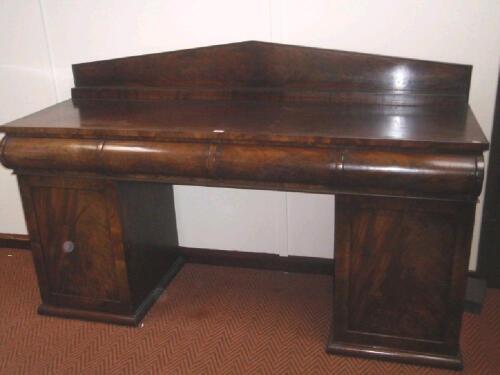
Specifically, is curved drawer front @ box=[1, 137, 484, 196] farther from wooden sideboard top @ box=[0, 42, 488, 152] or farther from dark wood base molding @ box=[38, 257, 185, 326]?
dark wood base molding @ box=[38, 257, 185, 326]

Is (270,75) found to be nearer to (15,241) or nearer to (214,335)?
(214,335)

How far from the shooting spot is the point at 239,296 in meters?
2.39

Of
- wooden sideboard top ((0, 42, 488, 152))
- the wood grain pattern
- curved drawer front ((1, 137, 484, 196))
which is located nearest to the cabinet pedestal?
curved drawer front ((1, 137, 484, 196))

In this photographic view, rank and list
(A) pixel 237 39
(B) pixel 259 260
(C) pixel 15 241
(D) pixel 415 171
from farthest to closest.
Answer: (C) pixel 15 241 → (B) pixel 259 260 → (A) pixel 237 39 → (D) pixel 415 171

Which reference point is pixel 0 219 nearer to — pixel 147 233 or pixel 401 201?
pixel 147 233

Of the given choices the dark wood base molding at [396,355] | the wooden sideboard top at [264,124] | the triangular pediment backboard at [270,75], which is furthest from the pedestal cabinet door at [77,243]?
the dark wood base molding at [396,355]

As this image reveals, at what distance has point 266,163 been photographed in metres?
1.71

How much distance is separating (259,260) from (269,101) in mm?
801

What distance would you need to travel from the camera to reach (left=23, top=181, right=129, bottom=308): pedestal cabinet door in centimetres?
205

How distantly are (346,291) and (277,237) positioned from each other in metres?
0.68

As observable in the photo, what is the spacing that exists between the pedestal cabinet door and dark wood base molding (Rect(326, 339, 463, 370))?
0.87 metres

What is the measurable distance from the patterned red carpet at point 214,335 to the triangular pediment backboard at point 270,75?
0.86 meters

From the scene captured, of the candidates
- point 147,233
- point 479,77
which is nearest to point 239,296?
point 147,233

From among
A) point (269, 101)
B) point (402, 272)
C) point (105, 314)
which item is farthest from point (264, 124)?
point (105, 314)
